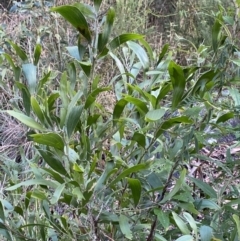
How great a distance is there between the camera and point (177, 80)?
3.10ft

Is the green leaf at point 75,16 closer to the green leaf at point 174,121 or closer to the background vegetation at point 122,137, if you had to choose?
the background vegetation at point 122,137

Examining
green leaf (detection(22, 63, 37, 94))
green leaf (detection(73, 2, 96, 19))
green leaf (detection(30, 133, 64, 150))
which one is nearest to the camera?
green leaf (detection(30, 133, 64, 150))

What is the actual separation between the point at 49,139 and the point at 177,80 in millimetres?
283

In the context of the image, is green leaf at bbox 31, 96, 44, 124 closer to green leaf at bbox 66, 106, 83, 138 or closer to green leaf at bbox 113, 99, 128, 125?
green leaf at bbox 66, 106, 83, 138

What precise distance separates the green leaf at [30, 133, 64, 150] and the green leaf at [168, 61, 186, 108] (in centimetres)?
25

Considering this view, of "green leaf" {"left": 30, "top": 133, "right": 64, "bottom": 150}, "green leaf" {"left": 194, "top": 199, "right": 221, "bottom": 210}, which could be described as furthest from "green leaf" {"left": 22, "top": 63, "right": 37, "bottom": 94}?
"green leaf" {"left": 194, "top": 199, "right": 221, "bottom": 210}

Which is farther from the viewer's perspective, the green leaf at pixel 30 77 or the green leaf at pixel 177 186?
the green leaf at pixel 30 77

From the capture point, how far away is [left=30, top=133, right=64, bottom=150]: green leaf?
852 mm

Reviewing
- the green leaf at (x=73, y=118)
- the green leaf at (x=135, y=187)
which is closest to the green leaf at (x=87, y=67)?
the green leaf at (x=73, y=118)

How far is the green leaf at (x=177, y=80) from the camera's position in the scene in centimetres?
93

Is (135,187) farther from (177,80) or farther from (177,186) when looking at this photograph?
(177,80)

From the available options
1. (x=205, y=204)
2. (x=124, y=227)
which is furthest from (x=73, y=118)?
(x=205, y=204)

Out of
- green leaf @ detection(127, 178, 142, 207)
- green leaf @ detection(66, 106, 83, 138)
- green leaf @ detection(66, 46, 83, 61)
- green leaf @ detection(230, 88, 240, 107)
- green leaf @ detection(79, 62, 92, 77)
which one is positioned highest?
green leaf @ detection(66, 46, 83, 61)

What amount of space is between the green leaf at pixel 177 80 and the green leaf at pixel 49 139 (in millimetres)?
251
